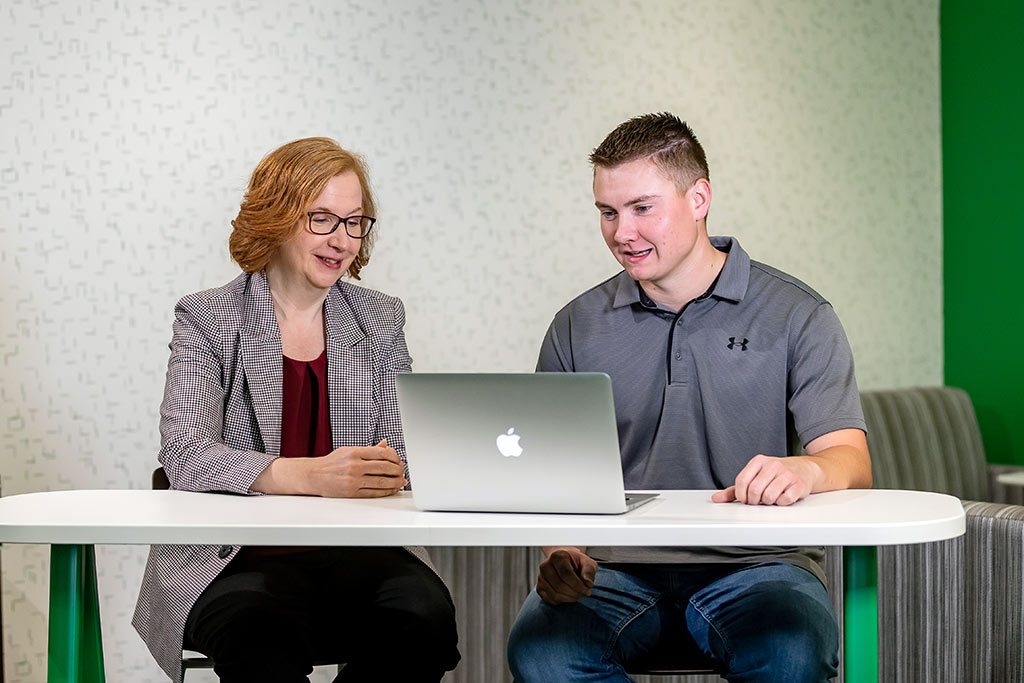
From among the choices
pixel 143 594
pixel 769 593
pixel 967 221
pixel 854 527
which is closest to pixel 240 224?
pixel 143 594

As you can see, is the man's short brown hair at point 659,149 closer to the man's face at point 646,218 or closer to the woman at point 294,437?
the man's face at point 646,218

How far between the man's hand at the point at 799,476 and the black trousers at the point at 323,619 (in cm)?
62

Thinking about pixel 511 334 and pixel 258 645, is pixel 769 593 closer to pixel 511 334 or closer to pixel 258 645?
pixel 258 645

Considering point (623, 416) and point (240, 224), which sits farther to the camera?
point (240, 224)

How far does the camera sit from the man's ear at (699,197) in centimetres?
216

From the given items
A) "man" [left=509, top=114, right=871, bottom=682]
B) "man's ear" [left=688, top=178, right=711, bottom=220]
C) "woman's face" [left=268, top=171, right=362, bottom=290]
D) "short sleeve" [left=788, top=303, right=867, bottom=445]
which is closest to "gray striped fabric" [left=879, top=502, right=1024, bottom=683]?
"man" [left=509, top=114, right=871, bottom=682]

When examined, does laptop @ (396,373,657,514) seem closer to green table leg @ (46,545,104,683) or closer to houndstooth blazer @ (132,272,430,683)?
houndstooth blazer @ (132,272,430,683)

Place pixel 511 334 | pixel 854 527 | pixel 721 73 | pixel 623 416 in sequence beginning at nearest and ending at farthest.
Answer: pixel 854 527 < pixel 623 416 < pixel 511 334 < pixel 721 73

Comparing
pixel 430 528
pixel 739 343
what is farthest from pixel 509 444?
pixel 739 343

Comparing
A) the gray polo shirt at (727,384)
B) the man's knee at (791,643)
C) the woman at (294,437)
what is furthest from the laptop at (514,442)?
the gray polo shirt at (727,384)

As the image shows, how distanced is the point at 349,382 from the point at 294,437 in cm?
15

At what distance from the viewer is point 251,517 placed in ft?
5.25

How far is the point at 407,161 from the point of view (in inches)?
131

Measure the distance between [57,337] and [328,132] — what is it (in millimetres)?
930
